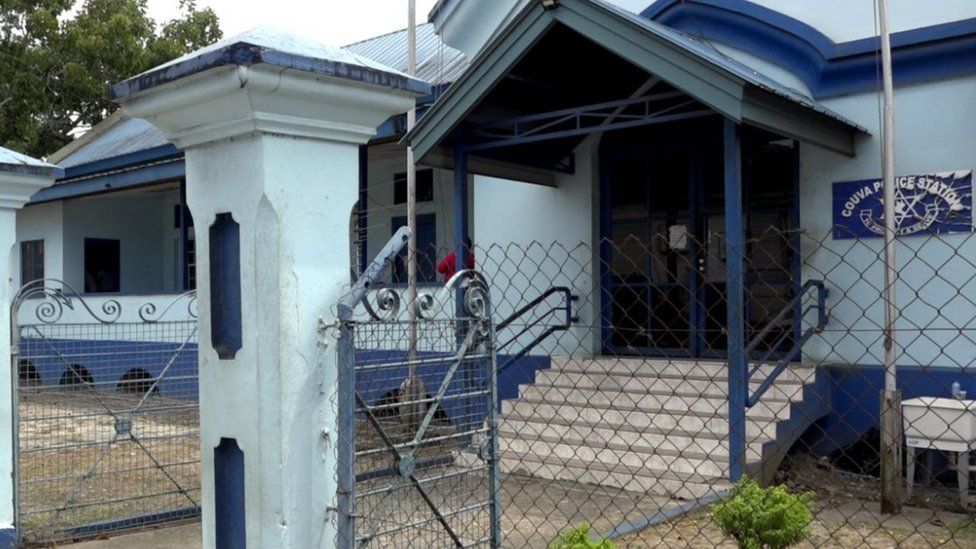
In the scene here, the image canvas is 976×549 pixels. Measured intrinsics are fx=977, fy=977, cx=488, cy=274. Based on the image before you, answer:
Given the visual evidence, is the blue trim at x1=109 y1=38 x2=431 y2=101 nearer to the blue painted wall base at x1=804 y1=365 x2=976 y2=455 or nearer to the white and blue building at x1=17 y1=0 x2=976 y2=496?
the white and blue building at x1=17 y1=0 x2=976 y2=496

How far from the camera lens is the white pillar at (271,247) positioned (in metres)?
2.82

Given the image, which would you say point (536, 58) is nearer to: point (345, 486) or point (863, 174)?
point (863, 174)

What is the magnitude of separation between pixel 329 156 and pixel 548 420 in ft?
20.8

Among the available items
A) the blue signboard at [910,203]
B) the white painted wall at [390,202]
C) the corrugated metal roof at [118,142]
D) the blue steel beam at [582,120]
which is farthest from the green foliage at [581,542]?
the corrugated metal roof at [118,142]

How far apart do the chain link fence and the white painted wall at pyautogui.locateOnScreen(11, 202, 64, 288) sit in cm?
1218

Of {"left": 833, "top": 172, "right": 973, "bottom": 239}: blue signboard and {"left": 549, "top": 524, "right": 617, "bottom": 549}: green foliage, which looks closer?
{"left": 549, "top": 524, "right": 617, "bottom": 549}: green foliage

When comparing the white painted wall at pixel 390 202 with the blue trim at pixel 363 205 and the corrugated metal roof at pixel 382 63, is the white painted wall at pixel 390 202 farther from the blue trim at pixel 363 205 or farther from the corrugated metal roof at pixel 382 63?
the corrugated metal roof at pixel 382 63

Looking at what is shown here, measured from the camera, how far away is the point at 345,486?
301cm

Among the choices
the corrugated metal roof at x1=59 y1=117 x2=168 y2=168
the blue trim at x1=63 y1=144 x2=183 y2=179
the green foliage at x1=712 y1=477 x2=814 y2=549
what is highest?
the corrugated metal roof at x1=59 y1=117 x2=168 y2=168

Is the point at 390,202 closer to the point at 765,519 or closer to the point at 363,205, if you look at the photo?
the point at 363,205

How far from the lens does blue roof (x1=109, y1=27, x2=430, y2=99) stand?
2.71 meters

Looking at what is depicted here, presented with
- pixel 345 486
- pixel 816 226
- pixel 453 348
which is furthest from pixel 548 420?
pixel 345 486

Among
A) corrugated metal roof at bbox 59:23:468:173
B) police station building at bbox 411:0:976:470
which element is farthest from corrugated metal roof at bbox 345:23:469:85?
police station building at bbox 411:0:976:470

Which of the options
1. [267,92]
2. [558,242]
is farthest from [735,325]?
[267,92]
